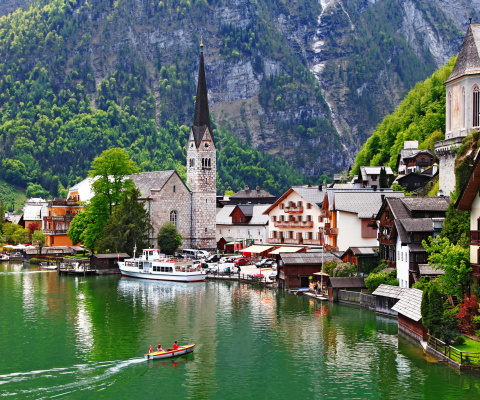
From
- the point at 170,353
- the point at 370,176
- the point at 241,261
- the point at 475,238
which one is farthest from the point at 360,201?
the point at 170,353

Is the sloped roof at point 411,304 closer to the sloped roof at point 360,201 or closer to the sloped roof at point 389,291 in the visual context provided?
the sloped roof at point 389,291

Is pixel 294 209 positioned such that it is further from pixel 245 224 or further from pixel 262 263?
pixel 245 224

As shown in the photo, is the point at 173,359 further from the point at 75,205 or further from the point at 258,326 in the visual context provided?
the point at 75,205

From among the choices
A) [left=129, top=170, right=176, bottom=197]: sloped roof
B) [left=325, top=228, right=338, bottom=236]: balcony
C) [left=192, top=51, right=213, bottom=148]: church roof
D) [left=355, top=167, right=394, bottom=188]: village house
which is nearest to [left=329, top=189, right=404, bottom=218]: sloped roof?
[left=325, top=228, right=338, bottom=236]: balcony

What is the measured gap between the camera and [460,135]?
6184 cm

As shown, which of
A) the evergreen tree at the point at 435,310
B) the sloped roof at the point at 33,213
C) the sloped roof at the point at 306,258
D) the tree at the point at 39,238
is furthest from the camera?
the sloped roof at the point at 33,213

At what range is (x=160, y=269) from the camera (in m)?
89.2

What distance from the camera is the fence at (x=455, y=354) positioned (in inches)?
1464

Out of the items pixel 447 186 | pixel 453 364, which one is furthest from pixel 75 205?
pixel 453 364

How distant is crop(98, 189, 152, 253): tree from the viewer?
98250 mm

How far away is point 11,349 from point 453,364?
27.6 m

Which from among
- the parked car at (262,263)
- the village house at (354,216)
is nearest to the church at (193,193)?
the parked car at (262,263)

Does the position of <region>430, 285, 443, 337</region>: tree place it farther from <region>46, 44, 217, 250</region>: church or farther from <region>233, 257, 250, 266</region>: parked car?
<region>46, 44, 217, 250</region>: church

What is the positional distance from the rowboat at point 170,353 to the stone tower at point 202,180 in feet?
240
